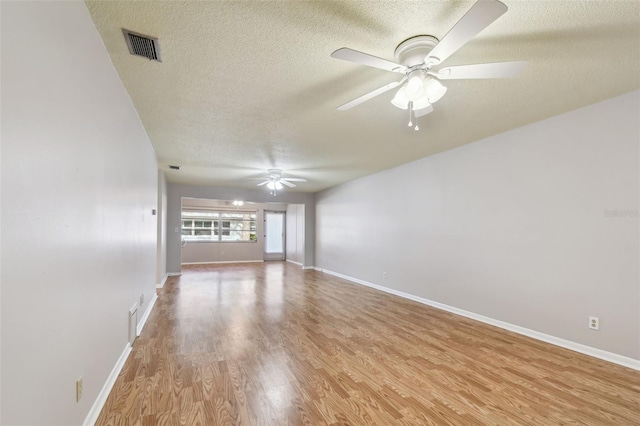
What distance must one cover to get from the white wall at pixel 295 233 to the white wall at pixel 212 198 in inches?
15.1

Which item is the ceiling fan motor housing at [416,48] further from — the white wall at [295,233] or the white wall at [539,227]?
the white wall at [295,233]

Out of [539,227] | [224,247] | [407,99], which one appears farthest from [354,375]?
[224,247]

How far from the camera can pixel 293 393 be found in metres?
2.13

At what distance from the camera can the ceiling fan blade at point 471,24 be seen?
1243mm

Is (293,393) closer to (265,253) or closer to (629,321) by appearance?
(629,321)

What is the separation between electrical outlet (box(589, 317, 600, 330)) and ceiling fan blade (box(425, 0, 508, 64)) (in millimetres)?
2953

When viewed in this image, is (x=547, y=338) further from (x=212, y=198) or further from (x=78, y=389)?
(x=212, y=198)

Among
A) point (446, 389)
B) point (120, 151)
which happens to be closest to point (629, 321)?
point (446, 389)

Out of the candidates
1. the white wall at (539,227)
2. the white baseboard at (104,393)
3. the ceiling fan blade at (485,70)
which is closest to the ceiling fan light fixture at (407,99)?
the ceiling fan blade at (485,70)

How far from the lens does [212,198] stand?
7926 mm

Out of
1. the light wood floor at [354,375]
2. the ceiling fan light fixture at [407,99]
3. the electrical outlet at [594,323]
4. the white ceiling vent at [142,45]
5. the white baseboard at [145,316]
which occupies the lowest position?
the light wood floor at [354,375]

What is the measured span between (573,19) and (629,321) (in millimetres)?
2622

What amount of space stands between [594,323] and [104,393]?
4.22 m

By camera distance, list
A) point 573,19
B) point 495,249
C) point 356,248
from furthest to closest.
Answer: point 356,248 → point 495,249 → point 573,19
